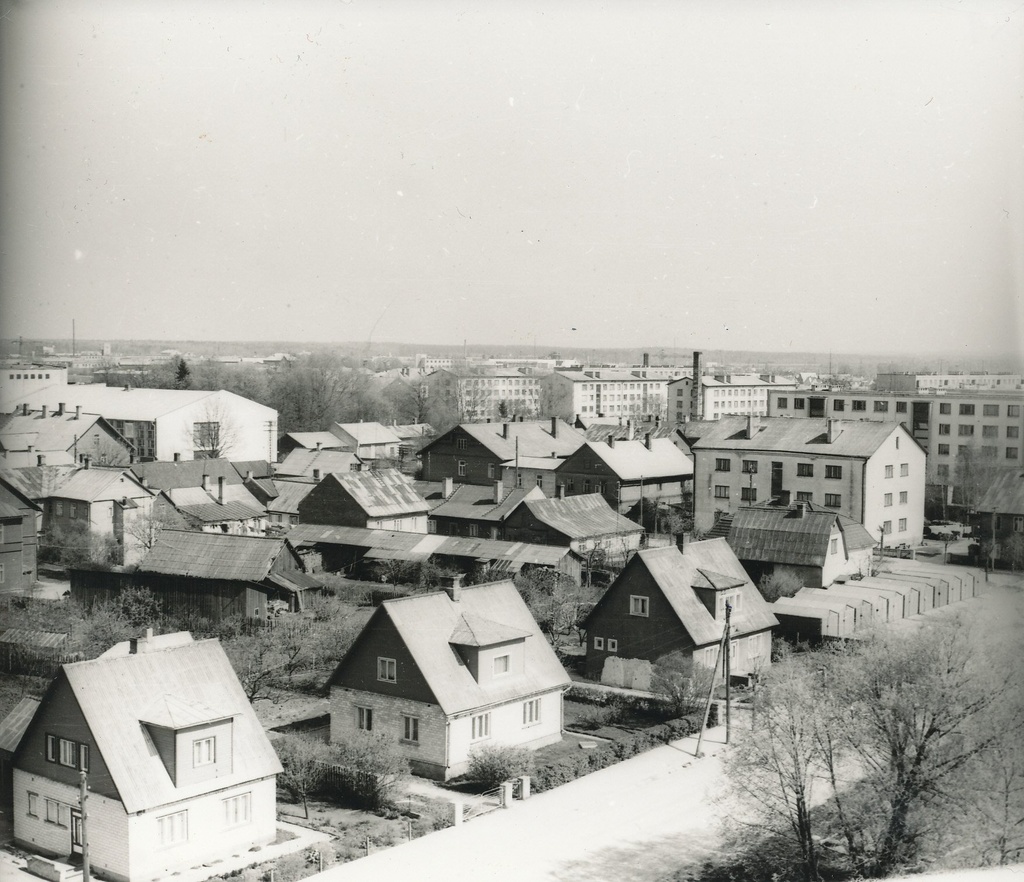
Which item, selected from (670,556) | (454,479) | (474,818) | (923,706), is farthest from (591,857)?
(454,479)

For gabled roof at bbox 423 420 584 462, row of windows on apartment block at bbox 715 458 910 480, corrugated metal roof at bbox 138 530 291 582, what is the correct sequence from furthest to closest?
gabled roof at bbox 423 420 584 462
row of windows on apartment block at bbox 715 458 910 480
corrugated metal roof at bbox 138 530 291 582

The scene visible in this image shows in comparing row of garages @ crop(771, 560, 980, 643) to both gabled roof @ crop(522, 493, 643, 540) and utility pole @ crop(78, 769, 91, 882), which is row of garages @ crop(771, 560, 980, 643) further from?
utility pole @ crop(78, 769, 91, 882)

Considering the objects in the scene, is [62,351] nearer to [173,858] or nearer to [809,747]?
[173,858]

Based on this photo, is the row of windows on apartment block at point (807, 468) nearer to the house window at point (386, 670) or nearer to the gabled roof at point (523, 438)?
the gabled roof at point (523, 438)

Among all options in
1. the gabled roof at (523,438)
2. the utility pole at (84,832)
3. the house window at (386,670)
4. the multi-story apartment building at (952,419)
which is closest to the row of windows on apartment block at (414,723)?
the house window at (386,670)

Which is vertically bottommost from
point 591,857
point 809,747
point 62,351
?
point 591,857

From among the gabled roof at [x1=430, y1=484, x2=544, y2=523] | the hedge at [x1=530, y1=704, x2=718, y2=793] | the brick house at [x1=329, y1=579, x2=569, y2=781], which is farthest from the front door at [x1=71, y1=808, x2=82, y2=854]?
the gabled roof at [x1=430, y1=484, x2=544, y2=523]
